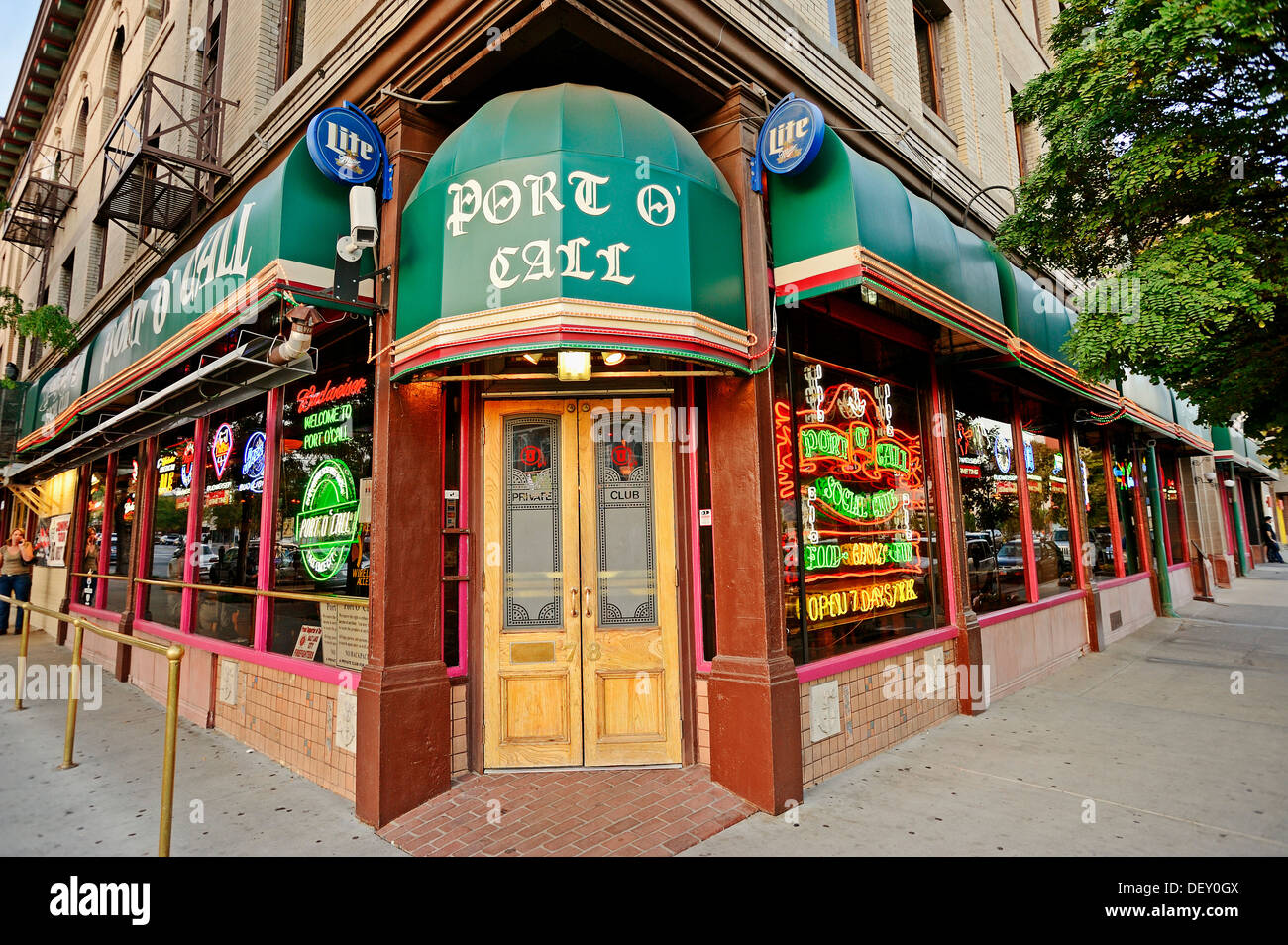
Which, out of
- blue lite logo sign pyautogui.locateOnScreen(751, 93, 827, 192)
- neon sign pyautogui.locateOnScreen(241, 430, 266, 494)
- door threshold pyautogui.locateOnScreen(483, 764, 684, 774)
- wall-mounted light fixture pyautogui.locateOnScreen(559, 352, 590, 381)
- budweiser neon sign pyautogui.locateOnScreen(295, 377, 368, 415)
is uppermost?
blue lite logo sign pyautogui.locateOnScreen(751, 93, 827, 192)

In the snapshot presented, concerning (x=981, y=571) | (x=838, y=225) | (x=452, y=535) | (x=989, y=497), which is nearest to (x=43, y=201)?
(x=452, y=535)

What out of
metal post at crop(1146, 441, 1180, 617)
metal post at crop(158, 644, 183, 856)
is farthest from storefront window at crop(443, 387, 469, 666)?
metal post at crop(1146, 441, 1180, 617)

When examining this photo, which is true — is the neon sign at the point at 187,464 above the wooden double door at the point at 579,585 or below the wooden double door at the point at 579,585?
above

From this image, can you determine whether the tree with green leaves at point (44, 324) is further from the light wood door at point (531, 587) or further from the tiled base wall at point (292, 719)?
the light wood door at point (531, 587)

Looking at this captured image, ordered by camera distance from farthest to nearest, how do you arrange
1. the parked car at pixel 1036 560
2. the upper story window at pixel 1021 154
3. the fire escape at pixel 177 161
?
the upper story window at pixel 1021 154 → the parked car at pixel 1036 560 → the fire escape at pixel 177 161

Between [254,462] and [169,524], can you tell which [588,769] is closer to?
[254,462]

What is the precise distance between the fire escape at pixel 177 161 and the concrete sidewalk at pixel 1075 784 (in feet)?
31.1

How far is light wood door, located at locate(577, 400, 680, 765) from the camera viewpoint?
17.2 feet

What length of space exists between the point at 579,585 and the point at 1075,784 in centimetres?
403

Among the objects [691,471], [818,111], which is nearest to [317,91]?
[818,111]

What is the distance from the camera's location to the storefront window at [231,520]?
6.72m

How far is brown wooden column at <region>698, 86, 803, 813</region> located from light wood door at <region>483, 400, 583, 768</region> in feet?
3.82

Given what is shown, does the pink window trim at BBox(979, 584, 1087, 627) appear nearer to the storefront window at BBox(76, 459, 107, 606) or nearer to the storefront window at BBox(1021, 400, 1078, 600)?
the storefront window at BBox(1021, 400, 1078, 600)

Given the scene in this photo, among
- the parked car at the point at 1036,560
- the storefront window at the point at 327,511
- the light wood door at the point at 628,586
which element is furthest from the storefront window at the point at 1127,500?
the storefront window at the point at 327,511
